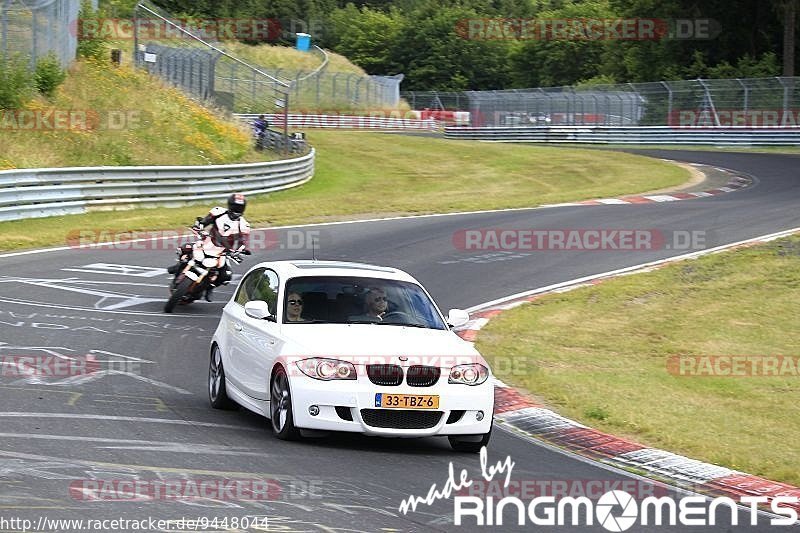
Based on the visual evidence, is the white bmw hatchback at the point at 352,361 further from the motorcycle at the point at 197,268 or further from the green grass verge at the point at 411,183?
the green grass verge at the point at 411,183

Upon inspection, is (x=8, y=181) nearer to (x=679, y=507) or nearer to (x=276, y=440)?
(x=276, y=440)

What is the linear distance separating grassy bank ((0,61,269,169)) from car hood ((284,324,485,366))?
19.5 metres

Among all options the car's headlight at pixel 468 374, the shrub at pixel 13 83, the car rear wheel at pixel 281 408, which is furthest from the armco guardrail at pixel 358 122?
the car's headlight at pixel 468 374

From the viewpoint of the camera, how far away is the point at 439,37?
4289 inches

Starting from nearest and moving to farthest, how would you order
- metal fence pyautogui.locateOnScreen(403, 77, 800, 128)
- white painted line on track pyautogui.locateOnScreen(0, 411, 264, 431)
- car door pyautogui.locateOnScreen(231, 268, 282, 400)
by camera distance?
white painted line on track pyautogui.locateOnScreen(0, 411, 264, 431) → car door pyautogui.locateOnScreen(231, 268, 282, 400) → metal fence pyautogui.locateOnScreen(403, 77, 800, 128)

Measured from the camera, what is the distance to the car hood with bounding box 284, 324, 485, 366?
9.05 m

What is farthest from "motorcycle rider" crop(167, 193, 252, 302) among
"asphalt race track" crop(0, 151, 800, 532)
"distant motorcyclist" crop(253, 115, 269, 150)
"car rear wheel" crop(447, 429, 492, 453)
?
"distant motorcyclist" crop(253, 115, 269, 150)

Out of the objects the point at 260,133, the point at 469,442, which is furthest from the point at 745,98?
the point at 469,442

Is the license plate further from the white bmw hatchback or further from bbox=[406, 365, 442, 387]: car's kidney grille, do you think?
bbox=[406, 365, 442, 387]: car's kidney grille

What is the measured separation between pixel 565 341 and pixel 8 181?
13037 mm

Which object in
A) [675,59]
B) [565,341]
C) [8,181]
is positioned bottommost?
[565,341]

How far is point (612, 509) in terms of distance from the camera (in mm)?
7613

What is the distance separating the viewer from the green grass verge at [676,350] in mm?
10828

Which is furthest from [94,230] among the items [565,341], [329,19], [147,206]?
[329,19]
